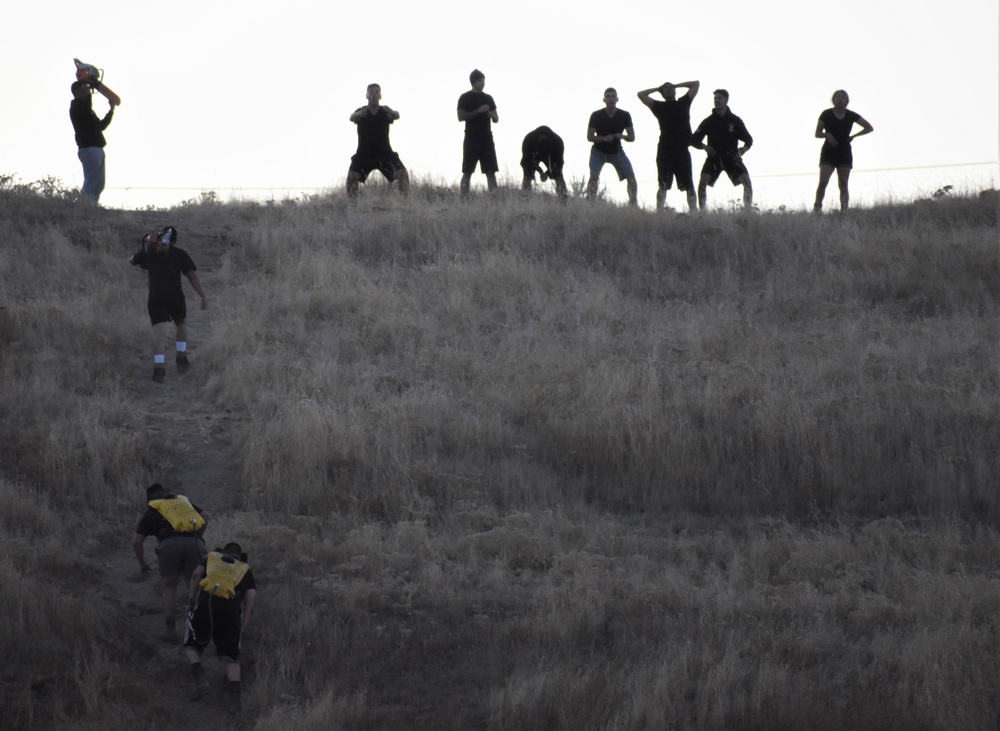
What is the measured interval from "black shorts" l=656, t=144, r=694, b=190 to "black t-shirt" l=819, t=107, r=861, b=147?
1.78 metres

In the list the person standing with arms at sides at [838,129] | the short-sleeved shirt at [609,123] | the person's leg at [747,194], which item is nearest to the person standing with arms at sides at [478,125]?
the short-sleeved shirt at [609,123]

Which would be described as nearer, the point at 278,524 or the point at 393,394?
the point at 278,524

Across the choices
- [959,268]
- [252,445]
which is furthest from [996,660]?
[959,268]

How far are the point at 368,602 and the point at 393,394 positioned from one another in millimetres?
3514

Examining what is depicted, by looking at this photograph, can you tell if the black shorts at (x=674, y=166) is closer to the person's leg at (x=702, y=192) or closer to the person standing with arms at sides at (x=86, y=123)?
the person's leg at (x=702, y=192)

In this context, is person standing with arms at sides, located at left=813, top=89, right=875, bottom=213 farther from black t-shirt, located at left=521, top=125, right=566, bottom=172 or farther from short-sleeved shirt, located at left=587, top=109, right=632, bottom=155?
black t-shirt, located at left=521, top=125, right=566, bottom=172

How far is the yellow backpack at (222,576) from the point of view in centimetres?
830

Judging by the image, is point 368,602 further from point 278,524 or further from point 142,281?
point 142,281

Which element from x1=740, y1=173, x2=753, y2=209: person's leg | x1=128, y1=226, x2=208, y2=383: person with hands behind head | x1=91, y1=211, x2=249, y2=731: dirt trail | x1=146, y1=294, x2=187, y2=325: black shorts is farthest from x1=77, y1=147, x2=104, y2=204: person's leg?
x1=740, y1=173, x2=753, y2=209: person's leg

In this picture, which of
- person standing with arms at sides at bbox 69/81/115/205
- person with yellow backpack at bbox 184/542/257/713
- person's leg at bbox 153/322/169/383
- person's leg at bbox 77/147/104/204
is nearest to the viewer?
person with yellow backpack at bbox 184/542/257/713

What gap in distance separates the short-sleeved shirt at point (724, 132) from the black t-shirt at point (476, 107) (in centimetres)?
268

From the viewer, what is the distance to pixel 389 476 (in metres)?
10.8

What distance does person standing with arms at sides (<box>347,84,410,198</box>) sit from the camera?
16750 mm

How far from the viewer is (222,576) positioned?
833cm
